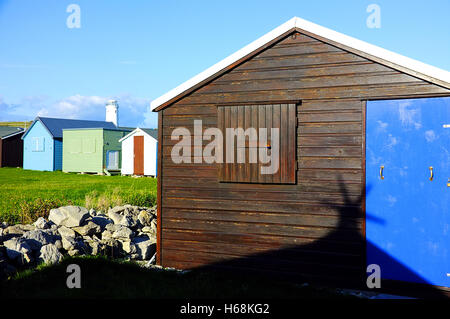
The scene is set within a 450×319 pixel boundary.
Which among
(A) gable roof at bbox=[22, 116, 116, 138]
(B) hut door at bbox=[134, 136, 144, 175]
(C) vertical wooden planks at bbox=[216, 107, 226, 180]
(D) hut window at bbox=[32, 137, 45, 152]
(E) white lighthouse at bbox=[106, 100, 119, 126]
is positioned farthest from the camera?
(E) white lighthouse at bbox=[106, 100, 119, 126]

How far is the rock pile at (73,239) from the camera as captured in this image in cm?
733

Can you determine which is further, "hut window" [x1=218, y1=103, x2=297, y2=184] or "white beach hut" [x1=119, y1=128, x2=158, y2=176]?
"white beach hut" [x1=119, y1=128, x2=158, y2=176]

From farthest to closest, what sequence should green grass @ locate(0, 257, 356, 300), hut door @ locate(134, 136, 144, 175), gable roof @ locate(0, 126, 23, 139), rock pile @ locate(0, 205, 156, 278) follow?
1. gable roof @ locate(0, 126, 23, 139)
2. hut door @ locate(134, 136, 144, 175)
3. rock pile @ locate(0, 205, 156, 278)
4. green grass @ locate(0, 257, 356, 300)

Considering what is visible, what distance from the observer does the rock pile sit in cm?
733

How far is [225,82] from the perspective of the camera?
762 centimetres

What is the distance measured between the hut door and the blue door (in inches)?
930

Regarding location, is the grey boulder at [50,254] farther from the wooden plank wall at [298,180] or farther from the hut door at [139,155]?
the hut door at [139,155]

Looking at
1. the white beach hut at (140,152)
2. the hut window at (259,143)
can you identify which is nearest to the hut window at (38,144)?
the white beach hut at (140,152)

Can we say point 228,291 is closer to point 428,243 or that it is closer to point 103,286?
point 103,286

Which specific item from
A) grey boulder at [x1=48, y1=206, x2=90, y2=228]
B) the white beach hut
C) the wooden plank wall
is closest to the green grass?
the wooden plank wall

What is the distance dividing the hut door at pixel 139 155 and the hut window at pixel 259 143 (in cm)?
2217

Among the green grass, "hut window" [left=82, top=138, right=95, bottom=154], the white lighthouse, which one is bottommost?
the green grass

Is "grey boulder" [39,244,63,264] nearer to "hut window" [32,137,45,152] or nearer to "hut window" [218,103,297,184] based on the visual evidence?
"hut window" [218,103,297,184]

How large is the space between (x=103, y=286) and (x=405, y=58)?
540 cm
